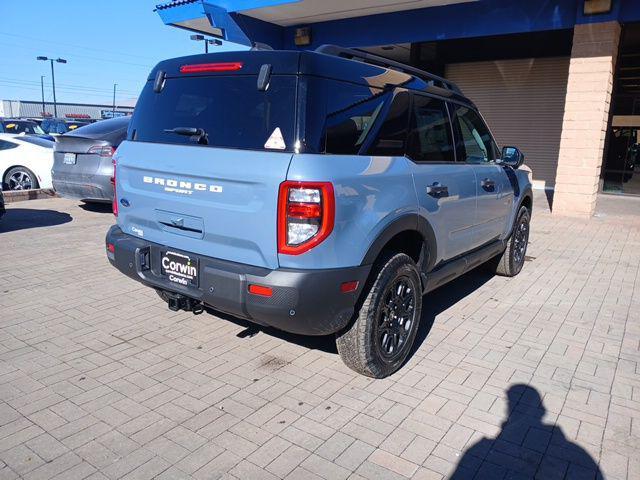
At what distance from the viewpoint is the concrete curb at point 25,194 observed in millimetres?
9816

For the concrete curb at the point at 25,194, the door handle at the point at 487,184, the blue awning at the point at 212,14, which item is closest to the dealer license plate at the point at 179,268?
the door handle at the point at 487,184

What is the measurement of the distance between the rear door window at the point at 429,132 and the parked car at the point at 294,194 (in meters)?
0.02

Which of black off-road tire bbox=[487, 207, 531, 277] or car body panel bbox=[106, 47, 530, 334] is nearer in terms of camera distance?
car body panel bbox=[106, 47, 530, 334]

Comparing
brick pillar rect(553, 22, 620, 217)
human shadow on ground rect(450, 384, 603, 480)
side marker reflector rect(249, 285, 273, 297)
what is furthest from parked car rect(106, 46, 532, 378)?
brick pillar rect(553, 22, 620, 217)

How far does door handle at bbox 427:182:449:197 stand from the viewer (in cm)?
376

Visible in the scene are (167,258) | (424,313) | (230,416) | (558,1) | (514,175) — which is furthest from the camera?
(558,1)

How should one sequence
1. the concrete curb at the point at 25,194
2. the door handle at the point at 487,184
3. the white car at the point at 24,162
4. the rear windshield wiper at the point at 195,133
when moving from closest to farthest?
the rear windshield wiper at the point at 195,133
the door handle at the point at 487,184
the concrete curb at the point at 25,194
the white car at the point at 24,162

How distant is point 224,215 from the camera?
306cm

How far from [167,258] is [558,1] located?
10.2 metres

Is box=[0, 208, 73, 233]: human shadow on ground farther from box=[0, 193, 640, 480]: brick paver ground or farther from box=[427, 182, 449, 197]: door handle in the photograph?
box=[427, 182, 449, 197]: door handle

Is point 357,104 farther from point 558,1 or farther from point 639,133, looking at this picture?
point 639,133

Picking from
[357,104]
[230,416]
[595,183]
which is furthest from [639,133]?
[230,416]

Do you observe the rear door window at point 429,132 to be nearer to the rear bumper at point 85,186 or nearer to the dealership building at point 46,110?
the rear bumper at point 85,186

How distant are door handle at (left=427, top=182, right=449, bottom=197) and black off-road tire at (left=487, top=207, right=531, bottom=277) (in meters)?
2.33
